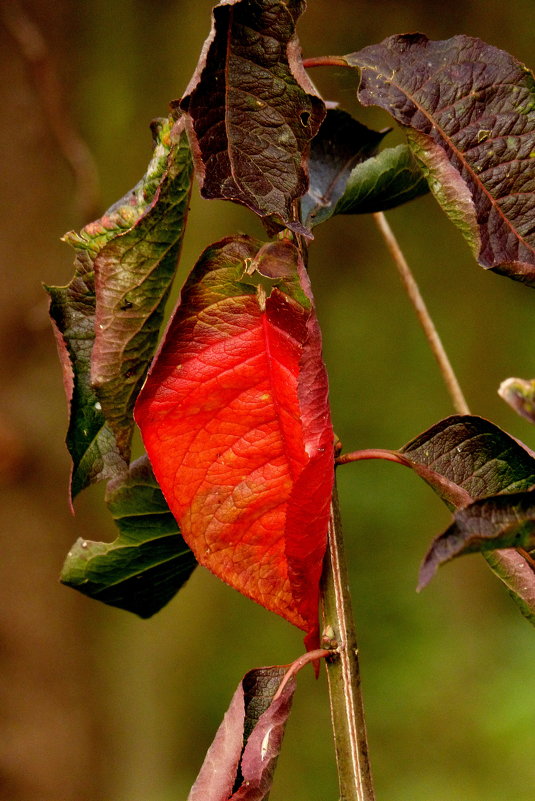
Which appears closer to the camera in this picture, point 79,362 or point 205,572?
point 79,362

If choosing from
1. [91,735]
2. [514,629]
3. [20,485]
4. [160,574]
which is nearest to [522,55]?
[514,629]

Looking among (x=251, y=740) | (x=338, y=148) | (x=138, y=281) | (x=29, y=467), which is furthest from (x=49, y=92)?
(x=251, y=740)

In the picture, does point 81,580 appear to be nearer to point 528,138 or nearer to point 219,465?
point 219,465

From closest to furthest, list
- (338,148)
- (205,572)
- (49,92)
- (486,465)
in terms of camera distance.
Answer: (486,465), (338,148), (49,92), (205,572)

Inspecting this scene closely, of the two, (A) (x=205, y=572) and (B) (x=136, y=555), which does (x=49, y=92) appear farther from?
(A) (x=205, y=572)

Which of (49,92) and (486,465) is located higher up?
(49,92)
